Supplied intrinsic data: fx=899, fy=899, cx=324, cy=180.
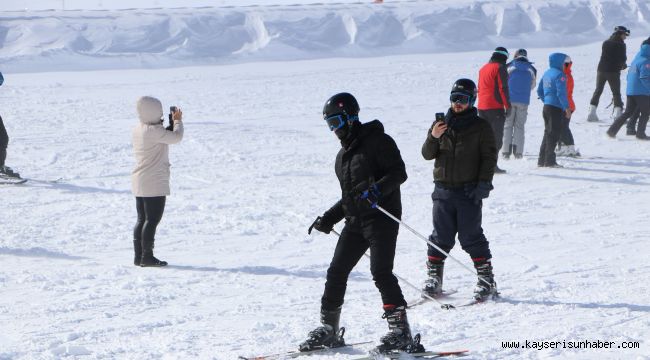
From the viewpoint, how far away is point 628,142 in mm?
13797

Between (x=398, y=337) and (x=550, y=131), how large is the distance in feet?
23.0

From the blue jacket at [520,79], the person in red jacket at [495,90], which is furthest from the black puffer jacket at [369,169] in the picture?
the blue jacket at [520,79]

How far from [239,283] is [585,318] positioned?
8.48 feet

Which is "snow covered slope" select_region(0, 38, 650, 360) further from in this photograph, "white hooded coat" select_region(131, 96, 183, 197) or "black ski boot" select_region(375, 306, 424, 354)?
"white hooded coat" select_region(131, 96, 183, 197)

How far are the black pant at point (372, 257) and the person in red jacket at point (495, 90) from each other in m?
6.16

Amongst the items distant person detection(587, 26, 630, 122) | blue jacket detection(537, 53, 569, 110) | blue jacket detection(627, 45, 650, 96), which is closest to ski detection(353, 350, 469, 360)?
blue jacket detection(537, 53, 569, 110)

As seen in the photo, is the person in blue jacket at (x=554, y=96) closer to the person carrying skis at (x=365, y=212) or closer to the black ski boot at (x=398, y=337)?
the person carrying skis at (x=365, y=212)

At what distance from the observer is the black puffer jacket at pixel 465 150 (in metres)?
5.82

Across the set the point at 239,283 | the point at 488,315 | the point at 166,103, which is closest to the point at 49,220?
the point at 239,283

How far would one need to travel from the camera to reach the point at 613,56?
14.8 metres

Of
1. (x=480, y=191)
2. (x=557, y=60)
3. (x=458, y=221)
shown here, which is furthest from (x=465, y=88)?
(x=557, y=60)

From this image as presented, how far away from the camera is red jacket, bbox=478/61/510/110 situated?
35.3ft

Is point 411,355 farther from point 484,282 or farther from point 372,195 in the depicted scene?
point 484,282

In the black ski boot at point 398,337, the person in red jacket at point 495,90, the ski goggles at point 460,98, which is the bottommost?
the black ski boot at point 398,337
